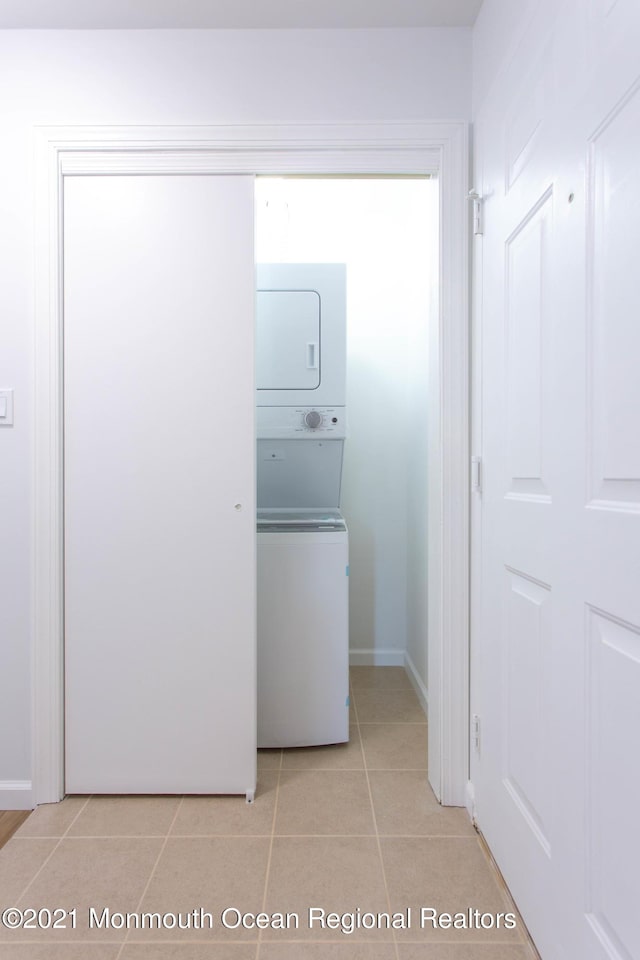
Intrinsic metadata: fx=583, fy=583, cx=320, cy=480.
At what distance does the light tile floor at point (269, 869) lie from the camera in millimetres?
1322

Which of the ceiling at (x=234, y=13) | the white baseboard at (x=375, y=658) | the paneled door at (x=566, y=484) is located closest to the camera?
the paneled door at (x=566, y=484)

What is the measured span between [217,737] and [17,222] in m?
1.80

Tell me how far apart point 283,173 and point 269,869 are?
2.07 meters

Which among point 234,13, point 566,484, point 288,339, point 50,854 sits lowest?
point 50,854

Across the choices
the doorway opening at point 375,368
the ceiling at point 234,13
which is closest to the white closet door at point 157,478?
the ceiling at point 234,13

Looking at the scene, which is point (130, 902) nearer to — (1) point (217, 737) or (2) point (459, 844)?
(1) point (217, 737)

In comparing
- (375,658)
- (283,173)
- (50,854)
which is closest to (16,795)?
(50,854)

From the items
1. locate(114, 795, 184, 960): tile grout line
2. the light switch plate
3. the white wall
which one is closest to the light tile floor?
locate(114, 795, 184, 960): tile grout line

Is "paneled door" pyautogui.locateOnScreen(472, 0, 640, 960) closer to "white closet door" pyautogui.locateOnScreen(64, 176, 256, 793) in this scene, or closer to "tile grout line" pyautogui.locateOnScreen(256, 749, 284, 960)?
"tile grout line" pyautogui.locateOnScreen(256, 749, 284, 960)

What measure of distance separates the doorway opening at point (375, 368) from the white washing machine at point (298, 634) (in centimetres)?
80

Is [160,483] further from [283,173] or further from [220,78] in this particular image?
[220,78]

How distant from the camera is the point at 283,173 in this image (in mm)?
1906

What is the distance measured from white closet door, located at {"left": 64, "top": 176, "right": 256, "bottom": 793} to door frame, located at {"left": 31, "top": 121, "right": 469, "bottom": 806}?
41 millimetres

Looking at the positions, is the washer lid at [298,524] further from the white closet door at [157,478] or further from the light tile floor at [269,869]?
the light tile floor at [269,869]
